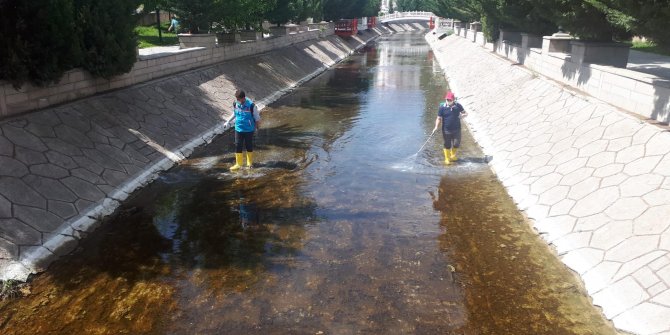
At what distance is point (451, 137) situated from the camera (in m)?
12.5

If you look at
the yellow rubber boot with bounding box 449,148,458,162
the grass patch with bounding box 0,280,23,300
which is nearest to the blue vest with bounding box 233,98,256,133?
the yellow rubber boot with bounding box 449,148,458,162

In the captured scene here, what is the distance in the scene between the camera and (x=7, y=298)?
673cm

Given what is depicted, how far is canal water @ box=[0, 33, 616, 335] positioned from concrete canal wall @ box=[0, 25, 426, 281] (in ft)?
1.58

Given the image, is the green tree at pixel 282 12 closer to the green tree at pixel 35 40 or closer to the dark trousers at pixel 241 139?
the green tree at pixel 35 40

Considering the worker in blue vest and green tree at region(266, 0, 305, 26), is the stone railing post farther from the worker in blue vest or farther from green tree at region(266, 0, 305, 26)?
green tree at region(266, 0, 305, 26)

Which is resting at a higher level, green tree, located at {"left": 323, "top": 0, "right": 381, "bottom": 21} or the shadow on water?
green tree, located at {"left": 323, "top": 0, "right": 381, "bottom": 21}

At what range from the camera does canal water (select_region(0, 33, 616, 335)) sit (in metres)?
6.24

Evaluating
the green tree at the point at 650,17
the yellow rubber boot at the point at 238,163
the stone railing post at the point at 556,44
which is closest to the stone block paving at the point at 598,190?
the green tree at the point at 650,17

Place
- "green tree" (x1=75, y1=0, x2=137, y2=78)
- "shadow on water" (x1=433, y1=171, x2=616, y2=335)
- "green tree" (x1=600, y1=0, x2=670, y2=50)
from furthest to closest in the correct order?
1. "green tree" (x1=75, y1=0, x2=137, y2=78)
2. "green tree" (x1=600, y1=0, x2=670, y2=50)
3. "shadow on water" (x1=433, y1=171, x2=616, y2=335)

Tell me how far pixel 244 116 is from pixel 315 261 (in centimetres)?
556

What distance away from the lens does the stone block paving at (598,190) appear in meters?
6.23

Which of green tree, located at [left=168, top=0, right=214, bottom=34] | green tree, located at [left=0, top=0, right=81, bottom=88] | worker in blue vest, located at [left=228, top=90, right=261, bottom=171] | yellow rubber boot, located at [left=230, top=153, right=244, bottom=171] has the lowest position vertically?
yellow rubber boot, located at [left=230, top=153, right=244, bottom=171]

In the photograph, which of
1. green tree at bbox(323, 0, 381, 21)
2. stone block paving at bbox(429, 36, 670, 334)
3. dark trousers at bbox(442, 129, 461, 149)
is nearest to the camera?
stone block paving at bbox(429, 36, 670, 334)

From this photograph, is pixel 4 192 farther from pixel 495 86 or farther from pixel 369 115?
pixel 495 86
